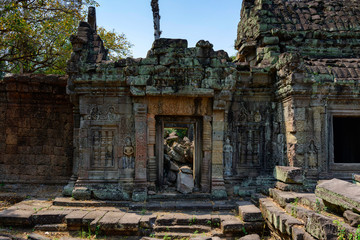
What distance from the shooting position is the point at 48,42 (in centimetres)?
1159

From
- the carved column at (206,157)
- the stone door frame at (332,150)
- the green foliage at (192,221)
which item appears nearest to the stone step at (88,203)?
the green foliage at (192,221)

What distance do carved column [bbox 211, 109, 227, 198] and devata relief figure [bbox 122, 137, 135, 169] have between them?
1.97 m

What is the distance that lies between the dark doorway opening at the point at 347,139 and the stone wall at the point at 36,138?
8911 mm

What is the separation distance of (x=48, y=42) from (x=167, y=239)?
33.9 ft

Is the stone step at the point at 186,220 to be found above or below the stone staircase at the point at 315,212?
below

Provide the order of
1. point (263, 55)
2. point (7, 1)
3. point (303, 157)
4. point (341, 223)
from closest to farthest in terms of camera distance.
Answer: point (341, 223)
point (303, 157)
point (263, 55)
point (7, 1)

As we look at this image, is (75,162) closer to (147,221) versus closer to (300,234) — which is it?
(147,221)

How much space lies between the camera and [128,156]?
21.1ft

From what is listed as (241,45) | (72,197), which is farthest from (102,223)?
(241,45)

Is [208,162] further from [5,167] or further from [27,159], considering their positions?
[5,167]

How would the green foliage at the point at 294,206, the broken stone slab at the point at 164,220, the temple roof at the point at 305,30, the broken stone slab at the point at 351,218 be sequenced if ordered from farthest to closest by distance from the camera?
the temple roof at the point at 305,30
the broken stone slab at the point at 164,220
the green foliage at the point at 294,206
the broken stone slab at the point at 351,218

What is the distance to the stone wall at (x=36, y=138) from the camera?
26.0 ft

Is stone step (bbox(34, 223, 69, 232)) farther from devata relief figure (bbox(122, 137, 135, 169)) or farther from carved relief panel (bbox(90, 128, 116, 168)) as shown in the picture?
devata relief figure (bbox(122, 137, 135, 169))

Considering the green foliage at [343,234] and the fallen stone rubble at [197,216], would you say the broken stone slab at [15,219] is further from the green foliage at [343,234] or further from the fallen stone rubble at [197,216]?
the green foliage at [343,234]
